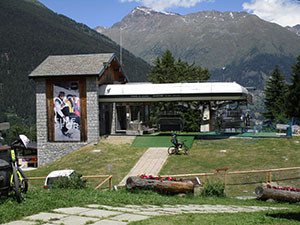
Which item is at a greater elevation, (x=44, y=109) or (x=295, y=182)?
(x=44, y=109)

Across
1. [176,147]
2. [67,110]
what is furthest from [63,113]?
[176,147]

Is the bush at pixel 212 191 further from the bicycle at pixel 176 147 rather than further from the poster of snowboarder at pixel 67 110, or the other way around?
the poster of snowboarder at pixel 67 110

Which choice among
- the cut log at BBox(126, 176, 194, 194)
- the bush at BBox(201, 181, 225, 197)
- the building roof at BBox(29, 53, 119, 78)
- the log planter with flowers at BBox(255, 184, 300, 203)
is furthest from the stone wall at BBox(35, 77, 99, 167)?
the log planter with flowers at BBox(255, 184, 300, 203)

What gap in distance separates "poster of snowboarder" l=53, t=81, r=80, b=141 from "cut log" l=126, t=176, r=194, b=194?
18945 millimetres

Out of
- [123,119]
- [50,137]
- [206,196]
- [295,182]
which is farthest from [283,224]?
[123,119]

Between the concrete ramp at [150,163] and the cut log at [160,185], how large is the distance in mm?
6646

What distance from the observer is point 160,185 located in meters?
13.0

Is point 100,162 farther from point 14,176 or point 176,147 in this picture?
point 14,176

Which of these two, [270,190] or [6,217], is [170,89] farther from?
→ [6,217]

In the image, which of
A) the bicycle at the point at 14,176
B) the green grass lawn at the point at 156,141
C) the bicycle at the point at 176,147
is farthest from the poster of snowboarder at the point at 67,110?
the bicycle at the point at 14,176

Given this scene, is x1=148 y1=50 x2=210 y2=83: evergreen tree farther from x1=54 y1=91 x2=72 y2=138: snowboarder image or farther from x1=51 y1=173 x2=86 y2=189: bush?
x1=51 y1=173 x2=86 y2=189: bush

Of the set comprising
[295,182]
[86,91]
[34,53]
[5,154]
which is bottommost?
[295,182]

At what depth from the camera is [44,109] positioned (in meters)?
31.7

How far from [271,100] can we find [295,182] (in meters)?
48.8
